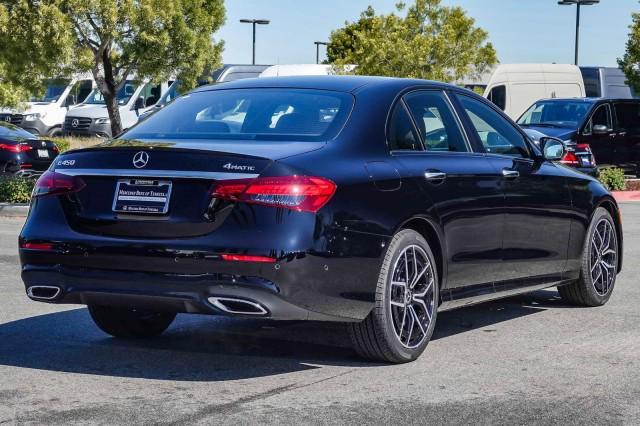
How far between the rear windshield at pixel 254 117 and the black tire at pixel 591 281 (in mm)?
2603

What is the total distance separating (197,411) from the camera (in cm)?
549

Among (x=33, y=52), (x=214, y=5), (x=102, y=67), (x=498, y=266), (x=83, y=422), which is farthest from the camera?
(x=214, y=5)

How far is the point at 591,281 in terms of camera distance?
28.9 ft

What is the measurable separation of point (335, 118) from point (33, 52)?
18755 millimetres

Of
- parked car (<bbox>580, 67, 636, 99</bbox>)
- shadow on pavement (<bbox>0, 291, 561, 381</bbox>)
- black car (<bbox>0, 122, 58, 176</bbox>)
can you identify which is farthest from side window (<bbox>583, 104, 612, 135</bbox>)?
shadow on pavement (<bbox>0, 291, 561, 381</bbox>)

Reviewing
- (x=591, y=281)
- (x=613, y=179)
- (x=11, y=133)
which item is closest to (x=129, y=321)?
(x=591, y=281)

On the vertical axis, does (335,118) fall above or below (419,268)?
above

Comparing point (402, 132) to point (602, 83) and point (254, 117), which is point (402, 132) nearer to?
point (254, 117)

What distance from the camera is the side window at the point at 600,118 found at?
2480 centimetres

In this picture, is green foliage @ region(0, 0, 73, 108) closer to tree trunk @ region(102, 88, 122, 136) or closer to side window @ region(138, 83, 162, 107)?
tree trunk @ region(102, 88, 122, 136)

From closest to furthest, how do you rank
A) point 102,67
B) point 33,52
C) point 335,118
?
point 335,118, point 33,52, point 102,67

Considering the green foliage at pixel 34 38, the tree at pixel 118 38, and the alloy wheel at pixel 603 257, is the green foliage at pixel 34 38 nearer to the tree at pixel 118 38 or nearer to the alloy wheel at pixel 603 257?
the tree at pixel 118 38

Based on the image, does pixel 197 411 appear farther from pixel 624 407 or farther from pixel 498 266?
pixel 498 266

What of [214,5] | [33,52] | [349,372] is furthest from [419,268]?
[214,5]
